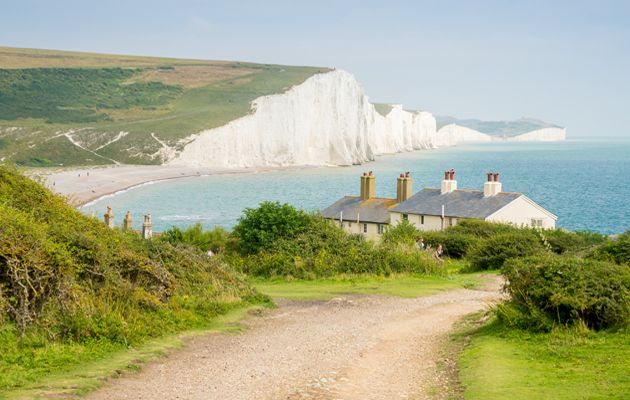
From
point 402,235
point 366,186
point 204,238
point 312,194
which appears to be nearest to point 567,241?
point 402,235

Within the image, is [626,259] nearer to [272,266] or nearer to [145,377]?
[145,377]

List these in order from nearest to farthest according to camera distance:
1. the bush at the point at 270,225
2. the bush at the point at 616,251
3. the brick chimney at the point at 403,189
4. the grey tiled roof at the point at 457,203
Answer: the bush at the point at 616,251
the bush at the point at 270,225
the grey tiled roof at the point at 457,203
the brick chimney at the point at 403,189

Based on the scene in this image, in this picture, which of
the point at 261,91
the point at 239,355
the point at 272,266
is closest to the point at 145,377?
the point at 239,355

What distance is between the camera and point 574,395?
1214 centimetres

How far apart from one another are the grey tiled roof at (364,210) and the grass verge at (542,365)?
33801 mm

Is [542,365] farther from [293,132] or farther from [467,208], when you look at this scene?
[293,132]

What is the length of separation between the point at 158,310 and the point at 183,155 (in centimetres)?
14276

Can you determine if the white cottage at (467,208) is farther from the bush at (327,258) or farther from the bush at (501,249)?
the bush at (327,258)

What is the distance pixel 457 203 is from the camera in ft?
164

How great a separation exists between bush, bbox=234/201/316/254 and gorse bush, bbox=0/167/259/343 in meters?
10.7

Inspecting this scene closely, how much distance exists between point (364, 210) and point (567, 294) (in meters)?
36.1

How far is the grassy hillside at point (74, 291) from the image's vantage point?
48.0 feet

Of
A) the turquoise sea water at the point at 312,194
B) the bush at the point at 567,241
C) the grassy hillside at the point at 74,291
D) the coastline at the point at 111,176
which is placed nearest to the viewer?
the grassy hillside at the point at 74,291

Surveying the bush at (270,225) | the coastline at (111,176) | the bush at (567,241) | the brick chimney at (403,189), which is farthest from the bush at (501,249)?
the coastline at (111,176)
